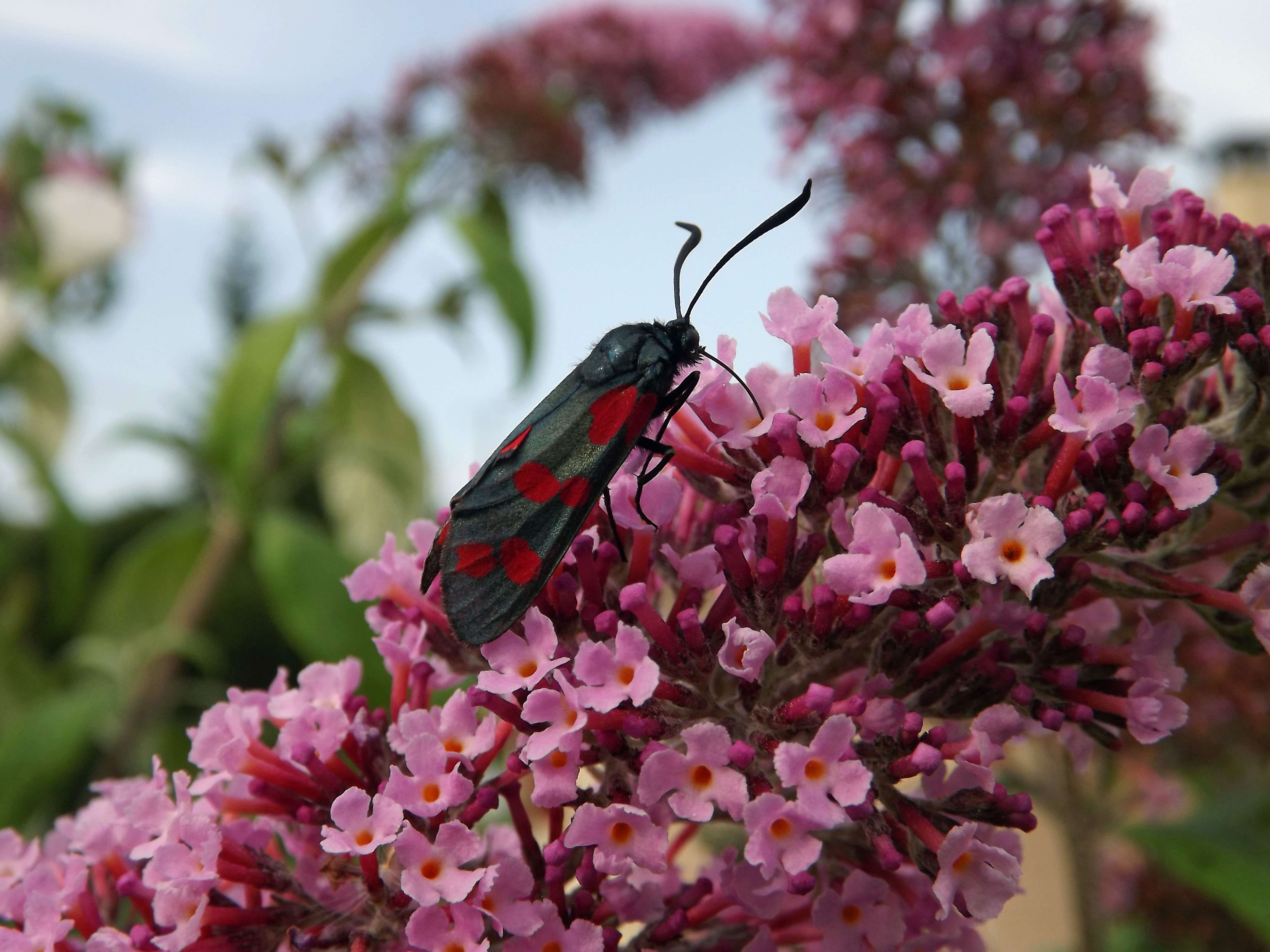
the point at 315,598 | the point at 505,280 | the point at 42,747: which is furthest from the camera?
the point at 505,280

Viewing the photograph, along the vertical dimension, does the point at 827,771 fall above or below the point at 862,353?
below

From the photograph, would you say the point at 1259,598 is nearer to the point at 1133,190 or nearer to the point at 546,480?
the point at 1133,190

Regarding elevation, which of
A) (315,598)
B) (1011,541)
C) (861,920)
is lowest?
(861,920)

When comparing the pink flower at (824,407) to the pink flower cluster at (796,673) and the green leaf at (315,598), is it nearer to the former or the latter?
the pink flower cluster at (796,673)

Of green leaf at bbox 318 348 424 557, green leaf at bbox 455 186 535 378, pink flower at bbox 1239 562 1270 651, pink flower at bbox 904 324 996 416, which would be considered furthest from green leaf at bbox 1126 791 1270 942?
green leaf at bbox 318 348 424 557

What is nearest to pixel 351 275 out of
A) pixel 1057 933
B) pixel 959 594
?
pixel 959 594

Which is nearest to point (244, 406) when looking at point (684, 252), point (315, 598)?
point (315, 598)

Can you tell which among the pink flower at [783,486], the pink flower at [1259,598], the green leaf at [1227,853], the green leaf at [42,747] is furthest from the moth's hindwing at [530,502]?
the green leaf at [42,747]
